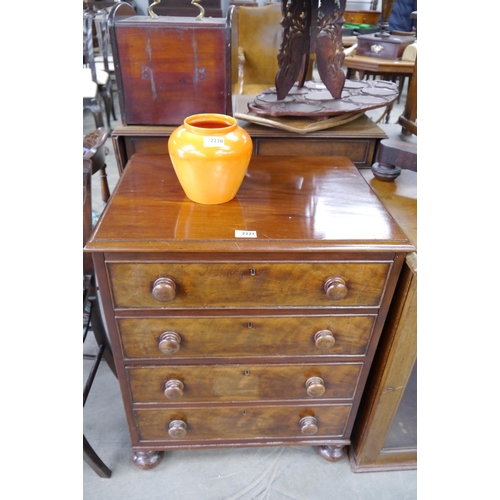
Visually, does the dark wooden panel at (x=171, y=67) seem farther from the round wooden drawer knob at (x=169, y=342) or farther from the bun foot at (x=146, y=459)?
the bun foot at (x=146, y=459)

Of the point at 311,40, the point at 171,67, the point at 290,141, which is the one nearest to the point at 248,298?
the point at 290,141

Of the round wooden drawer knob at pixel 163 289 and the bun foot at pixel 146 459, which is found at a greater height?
the round wooden drawer knob at pixel 163 289

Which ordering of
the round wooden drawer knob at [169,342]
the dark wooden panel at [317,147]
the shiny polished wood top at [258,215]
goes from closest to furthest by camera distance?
1. the shiny polished wood top at [258,215]
2. the round wooden drawer knob at [169,342]
3. the dark wooden panel at [317,147]

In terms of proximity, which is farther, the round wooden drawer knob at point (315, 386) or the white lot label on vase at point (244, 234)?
the round wooden drawer knob at point (315, 386)

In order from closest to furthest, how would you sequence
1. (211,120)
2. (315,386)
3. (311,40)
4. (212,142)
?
(212,142), (211,120), (315,386), (311,40)

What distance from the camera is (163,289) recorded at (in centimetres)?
85

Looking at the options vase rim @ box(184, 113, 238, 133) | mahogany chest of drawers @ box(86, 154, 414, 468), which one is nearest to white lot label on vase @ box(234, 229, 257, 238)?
mahogany chest of drawers @ box(86, 154, 414, 468)

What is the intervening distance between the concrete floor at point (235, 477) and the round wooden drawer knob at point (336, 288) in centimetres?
71

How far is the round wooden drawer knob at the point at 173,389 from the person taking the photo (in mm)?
1033

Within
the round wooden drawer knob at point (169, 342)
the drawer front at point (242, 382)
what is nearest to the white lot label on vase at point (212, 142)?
the round wooden drawer knob at point (169, 342)

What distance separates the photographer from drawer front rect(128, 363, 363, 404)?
1.04 meters

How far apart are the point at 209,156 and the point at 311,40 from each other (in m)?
0.57

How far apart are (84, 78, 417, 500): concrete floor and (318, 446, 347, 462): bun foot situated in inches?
1.2

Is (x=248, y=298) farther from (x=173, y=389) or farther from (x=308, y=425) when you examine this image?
(x=308, y=425)
